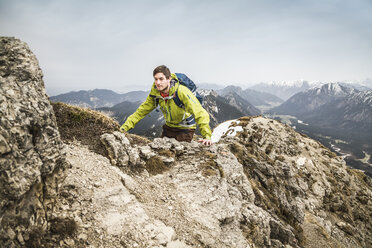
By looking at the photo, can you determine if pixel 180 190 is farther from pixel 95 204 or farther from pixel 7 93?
pixel 7 93

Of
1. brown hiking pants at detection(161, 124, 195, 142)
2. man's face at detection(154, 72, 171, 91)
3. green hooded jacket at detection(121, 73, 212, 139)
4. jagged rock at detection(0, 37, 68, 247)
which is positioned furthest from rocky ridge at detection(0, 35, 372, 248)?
man's face at detection(154, 72, 171, 91)

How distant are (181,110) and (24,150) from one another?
7089 millimetres

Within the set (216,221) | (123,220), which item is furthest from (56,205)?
(216,221)

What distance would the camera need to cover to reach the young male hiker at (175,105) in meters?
9.34

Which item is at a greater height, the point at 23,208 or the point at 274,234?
the point at 23,208

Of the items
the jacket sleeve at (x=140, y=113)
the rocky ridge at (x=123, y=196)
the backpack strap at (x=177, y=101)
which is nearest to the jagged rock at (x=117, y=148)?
the rocky ridge at (x=123, y=196)

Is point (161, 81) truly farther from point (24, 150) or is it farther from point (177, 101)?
point (24, 150)

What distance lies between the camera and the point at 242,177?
1228 cm

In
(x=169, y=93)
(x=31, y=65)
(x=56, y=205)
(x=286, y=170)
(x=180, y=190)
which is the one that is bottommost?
(x=286, y=170)

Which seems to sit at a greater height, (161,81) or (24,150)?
(161,81)

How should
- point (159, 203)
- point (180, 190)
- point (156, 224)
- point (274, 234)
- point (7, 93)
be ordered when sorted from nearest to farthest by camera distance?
point (7, 93) < point (156, 224) < point (159, 203) < point (180, 190) < point (274, 234)

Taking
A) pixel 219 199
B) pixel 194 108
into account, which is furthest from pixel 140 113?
pixel 219 199

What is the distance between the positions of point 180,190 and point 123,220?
345 centimetres

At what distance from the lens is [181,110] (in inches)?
405
